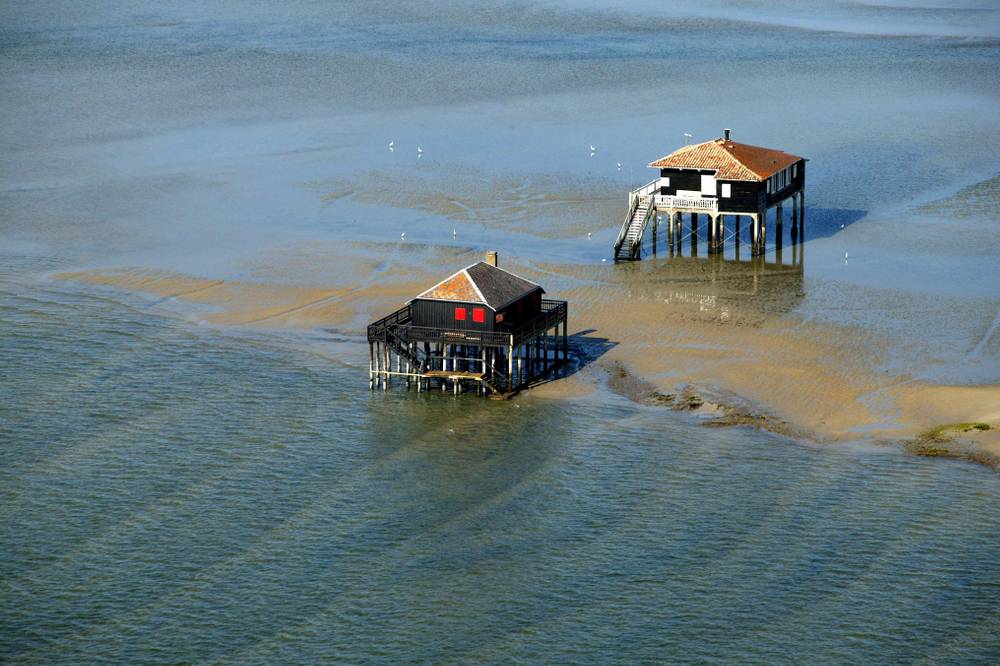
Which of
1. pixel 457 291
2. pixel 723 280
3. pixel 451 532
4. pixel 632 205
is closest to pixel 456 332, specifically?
pixel 457 291

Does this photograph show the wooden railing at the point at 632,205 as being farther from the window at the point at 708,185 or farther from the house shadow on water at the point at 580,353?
the house shadow on water at the point at 580,353

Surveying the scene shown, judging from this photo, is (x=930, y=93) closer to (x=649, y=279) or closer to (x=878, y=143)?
(x=878, y=143)

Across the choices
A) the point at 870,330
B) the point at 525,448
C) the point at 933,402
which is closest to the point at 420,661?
the point at 525,448

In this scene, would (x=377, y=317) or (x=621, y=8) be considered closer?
(x=377, y=317)

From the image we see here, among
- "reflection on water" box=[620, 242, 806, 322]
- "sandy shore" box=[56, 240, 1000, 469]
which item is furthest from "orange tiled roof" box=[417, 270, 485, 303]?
"reflection on water" box=[620, 242, 806, 322]

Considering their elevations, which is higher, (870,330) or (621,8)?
(621,8)

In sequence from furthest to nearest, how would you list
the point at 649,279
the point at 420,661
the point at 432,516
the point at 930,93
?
the point at 930,93 < the point at 649,279 < the point at 432,516 < the point at 420,661

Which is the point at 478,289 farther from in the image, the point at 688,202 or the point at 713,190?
the point at 713,190
